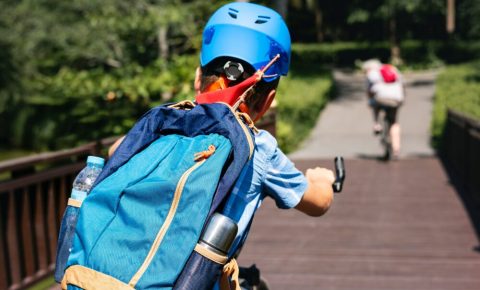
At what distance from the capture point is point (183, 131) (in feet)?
7.55

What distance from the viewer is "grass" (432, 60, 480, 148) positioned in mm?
17656

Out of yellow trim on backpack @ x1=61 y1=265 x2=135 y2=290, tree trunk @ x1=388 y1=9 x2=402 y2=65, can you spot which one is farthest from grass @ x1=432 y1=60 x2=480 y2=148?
yellow trim on backpack @ x1=61 y1=265 x2=135 y2=290

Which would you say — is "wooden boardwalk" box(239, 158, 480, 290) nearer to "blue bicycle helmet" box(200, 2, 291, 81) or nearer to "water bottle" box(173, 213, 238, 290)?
"blue bicycle helmet" box(200, 2, 291, 81)

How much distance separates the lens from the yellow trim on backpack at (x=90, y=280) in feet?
6.68

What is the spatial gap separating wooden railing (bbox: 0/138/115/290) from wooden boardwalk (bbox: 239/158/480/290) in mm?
1602

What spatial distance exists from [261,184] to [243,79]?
0.33 metres

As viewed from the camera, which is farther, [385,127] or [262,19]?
Answer: [385,127]

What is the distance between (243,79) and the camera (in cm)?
251

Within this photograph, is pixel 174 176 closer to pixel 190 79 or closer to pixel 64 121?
pixel 64 121

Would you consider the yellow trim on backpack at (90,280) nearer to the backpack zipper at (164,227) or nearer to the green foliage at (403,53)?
the backpack zipper at (164,227)

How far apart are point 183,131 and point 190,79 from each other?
12824 mm

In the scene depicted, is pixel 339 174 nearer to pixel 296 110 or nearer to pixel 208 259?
pixel 208 259

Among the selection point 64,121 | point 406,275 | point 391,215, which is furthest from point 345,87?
point 406,275

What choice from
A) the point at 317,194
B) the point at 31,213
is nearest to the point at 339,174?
the point at 317,194
